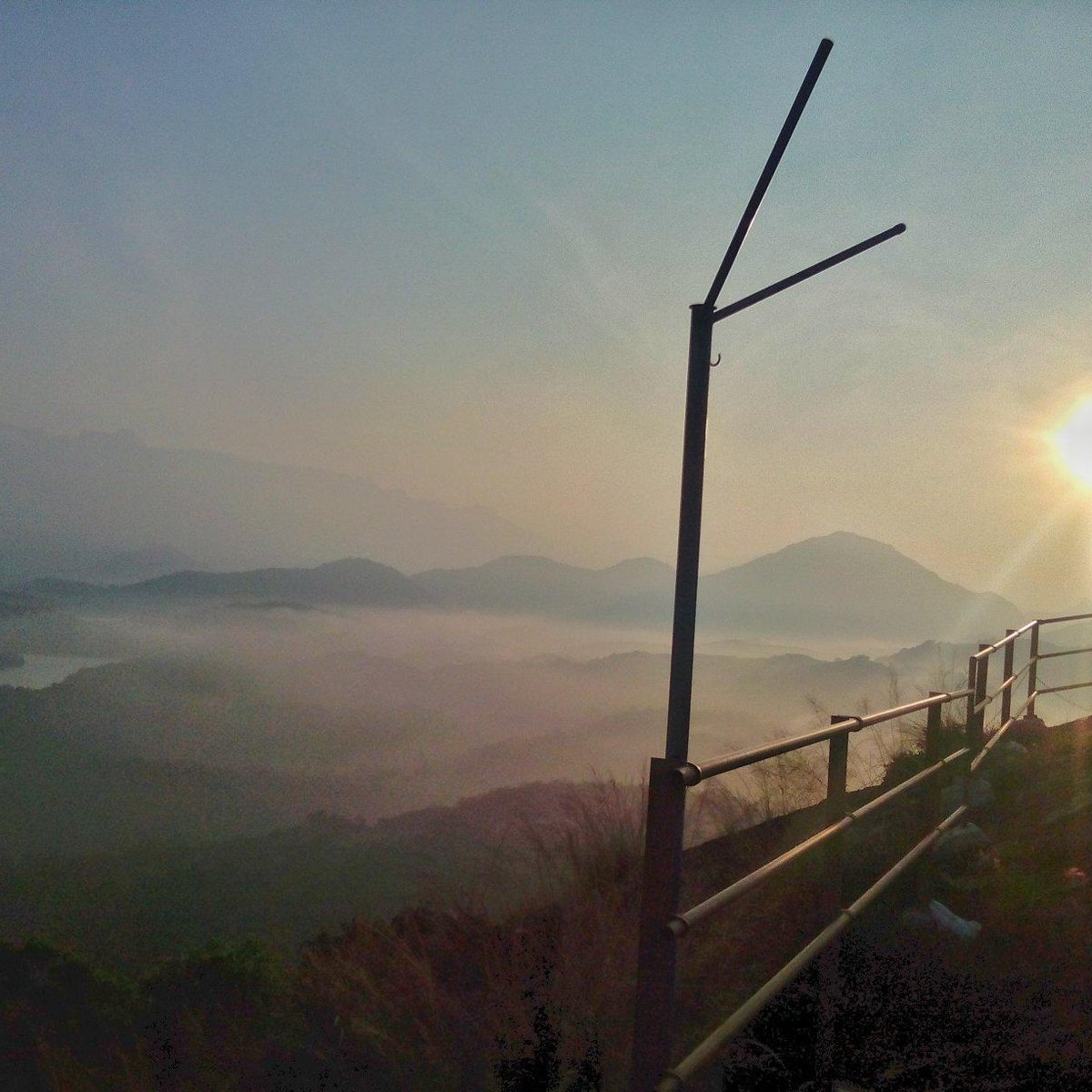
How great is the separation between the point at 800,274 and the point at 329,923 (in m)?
5.99

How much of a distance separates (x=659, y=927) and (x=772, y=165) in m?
3.78

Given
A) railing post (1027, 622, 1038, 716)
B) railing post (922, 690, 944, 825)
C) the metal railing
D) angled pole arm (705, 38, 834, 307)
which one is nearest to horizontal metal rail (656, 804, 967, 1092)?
the metal railing

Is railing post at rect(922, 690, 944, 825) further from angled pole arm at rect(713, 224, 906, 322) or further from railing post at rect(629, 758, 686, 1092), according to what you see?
railing post at rect(629, 758, 686, 1092)

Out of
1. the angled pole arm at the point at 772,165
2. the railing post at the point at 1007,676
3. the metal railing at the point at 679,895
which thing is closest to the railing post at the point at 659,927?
the metal railing at the point at 679,895

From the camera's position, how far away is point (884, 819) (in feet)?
26.4

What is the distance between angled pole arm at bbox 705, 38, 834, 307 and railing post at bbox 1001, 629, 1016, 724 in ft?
18.6

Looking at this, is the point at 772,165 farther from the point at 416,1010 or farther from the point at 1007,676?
the point at 1007,676

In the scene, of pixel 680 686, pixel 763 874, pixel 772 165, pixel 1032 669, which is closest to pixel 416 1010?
pixel 680 686

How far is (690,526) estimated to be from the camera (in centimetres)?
461

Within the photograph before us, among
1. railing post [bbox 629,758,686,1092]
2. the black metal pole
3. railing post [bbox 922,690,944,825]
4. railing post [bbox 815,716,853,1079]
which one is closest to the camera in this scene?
railing post [bbox 629,758,686,1092]

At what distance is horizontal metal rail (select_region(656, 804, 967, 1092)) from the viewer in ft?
9.86

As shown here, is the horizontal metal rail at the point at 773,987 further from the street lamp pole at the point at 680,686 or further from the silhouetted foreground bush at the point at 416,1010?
the silhouetted foreground bush at the point at 416,1010

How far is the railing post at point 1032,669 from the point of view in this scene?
10883 mm

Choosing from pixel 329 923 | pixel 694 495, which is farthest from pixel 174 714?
pixel 694 495
